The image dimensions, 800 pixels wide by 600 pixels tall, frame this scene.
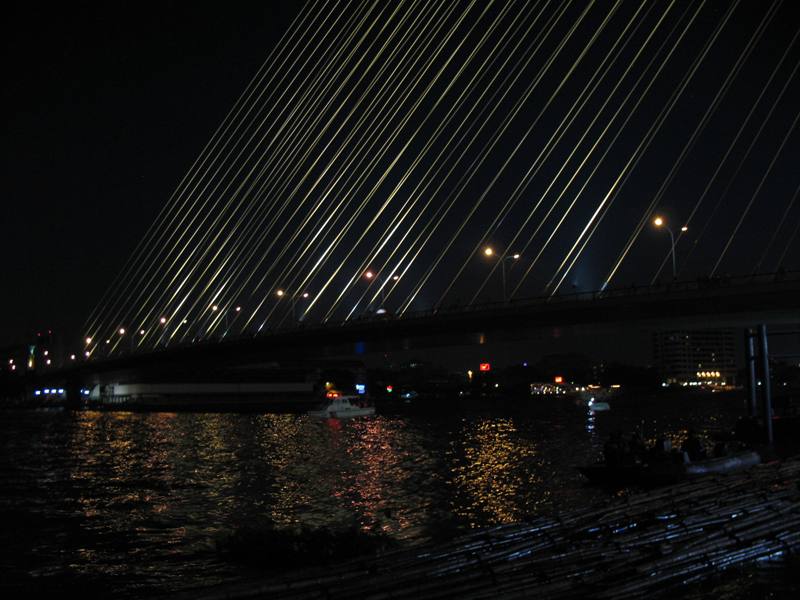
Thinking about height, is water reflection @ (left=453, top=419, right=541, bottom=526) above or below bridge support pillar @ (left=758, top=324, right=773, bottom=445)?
below

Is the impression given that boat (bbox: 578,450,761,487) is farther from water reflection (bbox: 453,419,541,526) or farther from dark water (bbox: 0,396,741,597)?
water reflection (bbox: 453,419,541,526)

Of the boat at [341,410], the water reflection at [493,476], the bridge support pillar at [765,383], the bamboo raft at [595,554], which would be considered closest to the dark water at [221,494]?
the water reflection at [493,476]

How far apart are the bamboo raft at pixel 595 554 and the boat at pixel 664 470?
546 cm

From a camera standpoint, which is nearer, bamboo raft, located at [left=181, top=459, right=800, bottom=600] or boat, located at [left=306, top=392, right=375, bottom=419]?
bamboo raft, located at [left=181, top=459, right=800, bottom=600]

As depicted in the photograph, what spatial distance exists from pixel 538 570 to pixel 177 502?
12.9 meters

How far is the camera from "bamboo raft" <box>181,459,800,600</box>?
29.0ft

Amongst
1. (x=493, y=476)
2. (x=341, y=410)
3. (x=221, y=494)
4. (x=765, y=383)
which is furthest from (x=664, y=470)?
(x=341, y=410)

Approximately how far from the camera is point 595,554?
10281 millimetres

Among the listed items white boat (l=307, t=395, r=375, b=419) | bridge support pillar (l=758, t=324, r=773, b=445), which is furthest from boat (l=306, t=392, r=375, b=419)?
bridge support pillar (l=758, t=324, r=773, b=445)

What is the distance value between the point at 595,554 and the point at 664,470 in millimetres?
10528

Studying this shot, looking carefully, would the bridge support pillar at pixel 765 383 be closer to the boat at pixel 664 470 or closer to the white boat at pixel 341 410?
the boat at pixel 664 470

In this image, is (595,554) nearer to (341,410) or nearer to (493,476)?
(493,476)

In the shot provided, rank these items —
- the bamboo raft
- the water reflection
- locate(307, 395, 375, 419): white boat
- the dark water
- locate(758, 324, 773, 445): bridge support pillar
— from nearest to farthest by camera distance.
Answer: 1. the bamboo raft
2. the dark water
3. the water reflection
4. locate(758, 324, 773, 445): bridge support pillar
5. locate(307, 395, 375, 419): white boat

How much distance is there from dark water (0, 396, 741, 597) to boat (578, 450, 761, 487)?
0.63 metres
